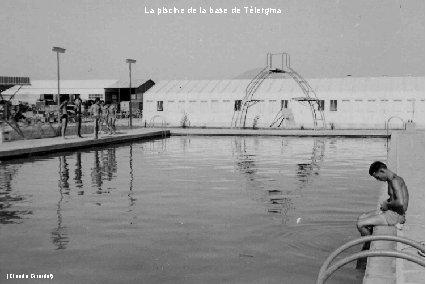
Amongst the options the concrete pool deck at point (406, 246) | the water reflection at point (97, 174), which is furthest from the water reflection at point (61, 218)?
the concrete pool deck at point (406, 246)

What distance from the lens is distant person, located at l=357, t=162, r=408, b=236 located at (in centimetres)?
710

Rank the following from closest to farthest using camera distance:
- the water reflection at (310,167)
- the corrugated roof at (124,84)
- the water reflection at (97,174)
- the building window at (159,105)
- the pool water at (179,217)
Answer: the pool water at (179,217)
the water reflection at (97,174)
the water reflection at (310,167)
the building window at (159,105)
the corrugated roof at (124,84)

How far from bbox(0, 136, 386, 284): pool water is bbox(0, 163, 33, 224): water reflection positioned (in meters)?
0.02

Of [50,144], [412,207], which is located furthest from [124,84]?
[412,207]

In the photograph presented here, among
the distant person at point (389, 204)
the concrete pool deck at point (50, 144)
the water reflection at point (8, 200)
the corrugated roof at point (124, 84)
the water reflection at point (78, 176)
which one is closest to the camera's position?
the distant person at point (389, 204)

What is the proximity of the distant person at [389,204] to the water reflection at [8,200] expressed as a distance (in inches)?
222

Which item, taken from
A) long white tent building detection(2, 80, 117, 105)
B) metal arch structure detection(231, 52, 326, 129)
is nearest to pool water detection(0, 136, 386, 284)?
metal arch structure detection(231, 52, 326, 129)

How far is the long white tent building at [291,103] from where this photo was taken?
125 feet

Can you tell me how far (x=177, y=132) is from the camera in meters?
33.8

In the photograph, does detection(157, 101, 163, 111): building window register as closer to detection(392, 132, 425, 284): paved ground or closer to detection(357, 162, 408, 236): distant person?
detection(392, 132, 425, 284): paved ground

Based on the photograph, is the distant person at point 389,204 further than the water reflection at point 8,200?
No

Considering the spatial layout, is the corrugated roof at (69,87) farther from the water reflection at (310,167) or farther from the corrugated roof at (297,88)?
the water reflection at (310,167)

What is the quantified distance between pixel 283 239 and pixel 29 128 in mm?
24507

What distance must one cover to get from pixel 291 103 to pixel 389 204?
108 ft
